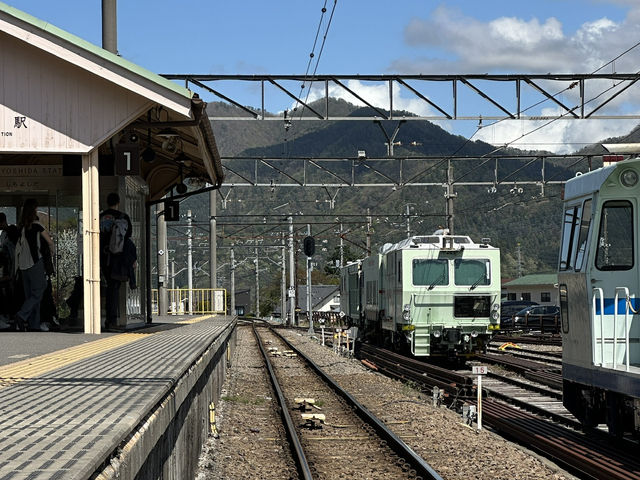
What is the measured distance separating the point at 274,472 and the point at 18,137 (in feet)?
23.5

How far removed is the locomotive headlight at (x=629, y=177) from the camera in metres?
10.7

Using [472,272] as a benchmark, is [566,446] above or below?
below

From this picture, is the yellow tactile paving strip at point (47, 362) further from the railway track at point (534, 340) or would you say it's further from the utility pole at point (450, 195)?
the utility pole at point (450, 195)

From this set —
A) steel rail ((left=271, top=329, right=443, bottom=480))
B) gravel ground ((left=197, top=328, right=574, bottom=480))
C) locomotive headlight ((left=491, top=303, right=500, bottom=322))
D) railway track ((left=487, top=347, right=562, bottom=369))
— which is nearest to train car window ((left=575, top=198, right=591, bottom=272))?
gravel ground ((left=197, top=328, right=574, bottom=480))

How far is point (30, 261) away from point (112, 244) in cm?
133

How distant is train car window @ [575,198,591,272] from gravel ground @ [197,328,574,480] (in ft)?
7.33

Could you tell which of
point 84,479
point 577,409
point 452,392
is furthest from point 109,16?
point 84,479

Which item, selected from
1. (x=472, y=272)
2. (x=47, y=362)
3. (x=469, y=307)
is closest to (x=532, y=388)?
(x=469, y=307)

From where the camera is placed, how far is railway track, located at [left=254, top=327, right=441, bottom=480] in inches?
410

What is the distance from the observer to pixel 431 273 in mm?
24438

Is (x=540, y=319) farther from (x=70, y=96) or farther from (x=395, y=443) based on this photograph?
(x=395, y=443)

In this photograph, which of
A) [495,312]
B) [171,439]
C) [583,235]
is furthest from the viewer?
[495,312]

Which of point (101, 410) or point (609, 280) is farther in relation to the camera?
point (609, 280)

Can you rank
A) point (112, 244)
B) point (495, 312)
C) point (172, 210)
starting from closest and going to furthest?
point (112, 244) → point (172, 210) → point (495, 312)
